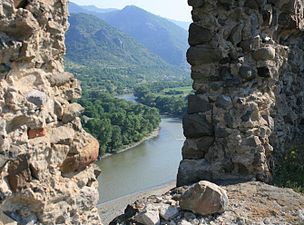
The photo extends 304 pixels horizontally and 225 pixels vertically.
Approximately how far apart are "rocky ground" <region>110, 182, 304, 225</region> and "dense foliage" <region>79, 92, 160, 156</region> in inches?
975

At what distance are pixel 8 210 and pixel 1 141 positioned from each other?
1.21ft

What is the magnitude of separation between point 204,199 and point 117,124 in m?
30.5

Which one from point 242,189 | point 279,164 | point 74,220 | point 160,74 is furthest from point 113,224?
point 160,74

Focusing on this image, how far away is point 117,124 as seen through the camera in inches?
1331

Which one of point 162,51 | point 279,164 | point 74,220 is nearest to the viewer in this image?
point 74,220

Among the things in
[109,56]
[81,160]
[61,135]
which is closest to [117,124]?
[81,160]

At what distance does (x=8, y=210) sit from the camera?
93.4 inches

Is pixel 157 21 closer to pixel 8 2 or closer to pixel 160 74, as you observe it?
pixel 160 74

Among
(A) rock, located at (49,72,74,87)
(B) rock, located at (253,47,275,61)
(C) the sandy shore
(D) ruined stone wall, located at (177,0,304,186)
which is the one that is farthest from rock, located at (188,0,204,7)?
(C) the sandy shore

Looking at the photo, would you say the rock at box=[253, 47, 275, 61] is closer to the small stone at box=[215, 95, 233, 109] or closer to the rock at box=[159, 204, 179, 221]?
the small stone at box=[215, 95, 233, 109]

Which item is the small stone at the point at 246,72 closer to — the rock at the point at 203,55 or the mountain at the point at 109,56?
the rock at the point at 203,55

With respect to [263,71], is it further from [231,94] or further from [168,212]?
[168,212]

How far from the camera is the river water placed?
20.5 metres

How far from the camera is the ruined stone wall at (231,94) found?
4.32 meters
